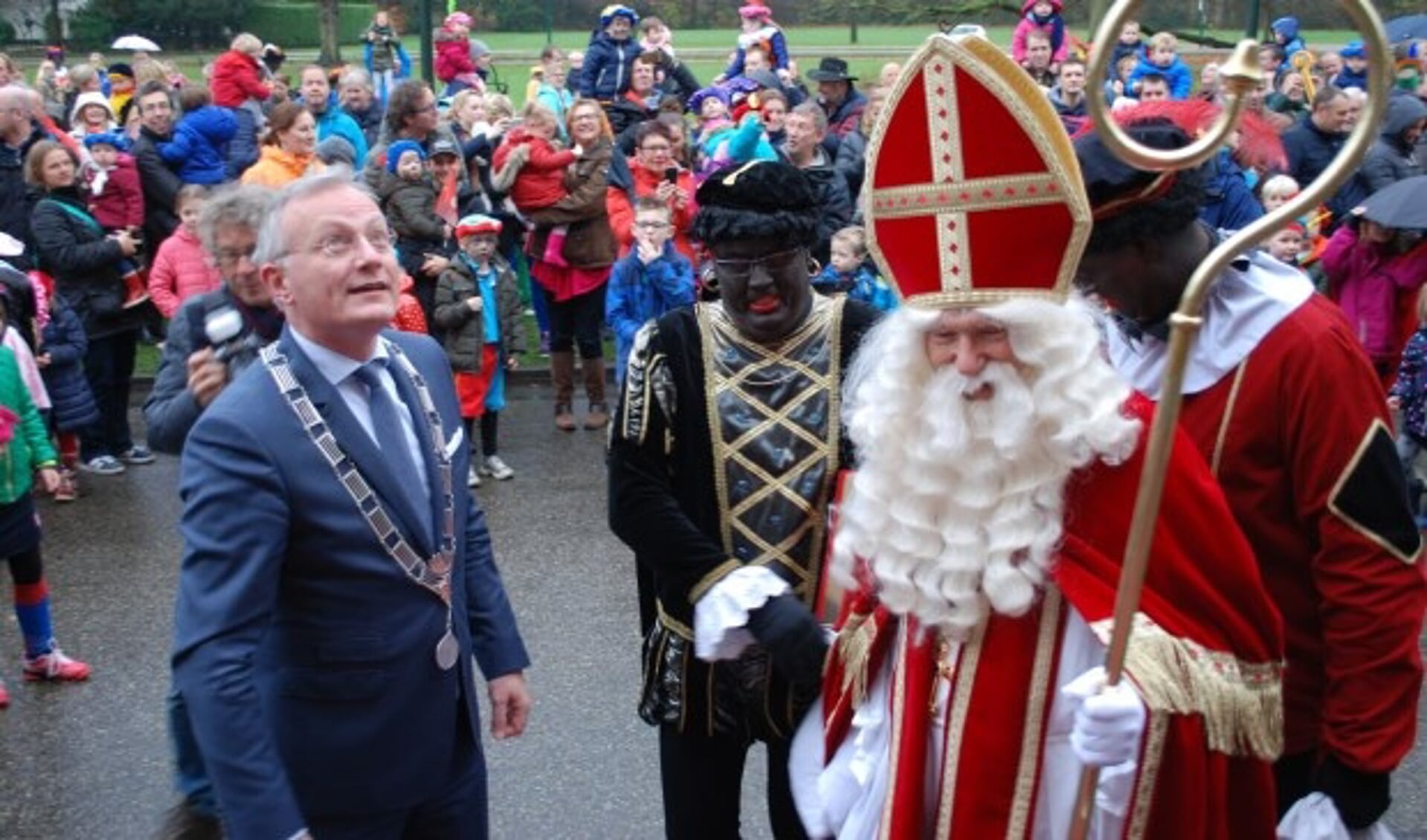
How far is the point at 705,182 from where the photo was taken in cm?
327

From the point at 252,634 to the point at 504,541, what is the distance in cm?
460

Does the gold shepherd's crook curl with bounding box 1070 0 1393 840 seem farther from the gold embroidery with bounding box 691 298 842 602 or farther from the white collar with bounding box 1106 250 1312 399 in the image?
the gold embroidery with bounding box 691 298 842 602

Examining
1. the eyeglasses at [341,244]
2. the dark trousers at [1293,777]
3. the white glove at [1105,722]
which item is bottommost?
the dark trousers at [1293,777]

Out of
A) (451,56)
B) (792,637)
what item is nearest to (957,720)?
(792,637)

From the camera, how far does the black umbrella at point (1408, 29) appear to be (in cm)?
1375

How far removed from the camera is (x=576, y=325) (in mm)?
9055

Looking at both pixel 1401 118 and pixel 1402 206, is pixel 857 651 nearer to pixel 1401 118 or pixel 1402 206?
pixel 1402 206

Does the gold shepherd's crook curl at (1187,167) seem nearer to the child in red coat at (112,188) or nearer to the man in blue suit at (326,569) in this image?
the man in blue suit at (326,569)

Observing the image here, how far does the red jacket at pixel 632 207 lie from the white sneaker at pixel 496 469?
4.95 ft

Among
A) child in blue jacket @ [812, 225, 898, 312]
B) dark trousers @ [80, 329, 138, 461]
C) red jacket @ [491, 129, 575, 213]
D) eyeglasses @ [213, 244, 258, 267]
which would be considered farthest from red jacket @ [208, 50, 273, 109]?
eyeglasses @ [213, 244, 258, 267]

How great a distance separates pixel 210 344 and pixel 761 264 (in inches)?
64.7

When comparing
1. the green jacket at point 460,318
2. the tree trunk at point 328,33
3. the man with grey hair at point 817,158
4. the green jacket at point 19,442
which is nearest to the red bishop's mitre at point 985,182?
the green jacket at point 19,442

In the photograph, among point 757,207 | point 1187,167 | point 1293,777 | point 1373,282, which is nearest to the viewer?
point 1187,167

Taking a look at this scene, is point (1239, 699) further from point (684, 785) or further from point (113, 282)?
point (113, 282)
